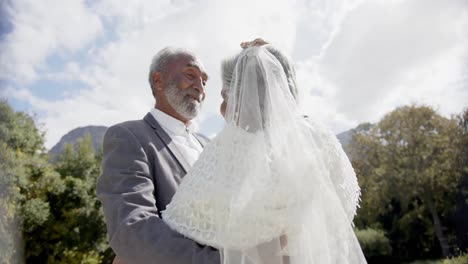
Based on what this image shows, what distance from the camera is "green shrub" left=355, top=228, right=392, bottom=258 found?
87.4ft

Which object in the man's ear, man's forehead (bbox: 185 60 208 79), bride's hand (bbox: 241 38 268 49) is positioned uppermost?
man's forehead (bbox: 185 60 208 79)

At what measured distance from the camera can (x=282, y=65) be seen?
72.0 inches

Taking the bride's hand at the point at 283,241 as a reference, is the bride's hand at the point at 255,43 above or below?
above

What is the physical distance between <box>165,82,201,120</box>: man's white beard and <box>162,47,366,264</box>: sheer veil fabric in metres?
1.13

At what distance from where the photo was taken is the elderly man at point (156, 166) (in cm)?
164

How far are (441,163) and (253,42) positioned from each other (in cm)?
2465

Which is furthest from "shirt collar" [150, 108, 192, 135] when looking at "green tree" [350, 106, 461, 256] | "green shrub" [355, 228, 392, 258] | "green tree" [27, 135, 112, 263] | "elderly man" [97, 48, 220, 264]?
"green shrub" [355, 228, 392, 258]

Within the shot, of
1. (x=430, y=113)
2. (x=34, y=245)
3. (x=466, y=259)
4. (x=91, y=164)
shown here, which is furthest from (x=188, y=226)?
(x=430, y=113)

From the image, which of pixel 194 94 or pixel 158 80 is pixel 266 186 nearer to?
pixel 194 94

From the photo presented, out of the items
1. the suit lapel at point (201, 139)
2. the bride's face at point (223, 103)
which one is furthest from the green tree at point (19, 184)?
the bride's face at point (223, 103)

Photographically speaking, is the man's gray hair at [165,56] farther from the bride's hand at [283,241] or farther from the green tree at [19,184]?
the green tree at [19,184]

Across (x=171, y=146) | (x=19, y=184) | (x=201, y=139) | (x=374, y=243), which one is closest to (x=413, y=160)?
(x=374, y=243)

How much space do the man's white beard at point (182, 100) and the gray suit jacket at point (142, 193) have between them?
1.01 feet

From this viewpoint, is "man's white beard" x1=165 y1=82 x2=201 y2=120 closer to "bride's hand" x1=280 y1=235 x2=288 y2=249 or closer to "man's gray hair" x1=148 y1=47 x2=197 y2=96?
"man's gray hair" x1=148 y1=47 x2=197 y2=96
